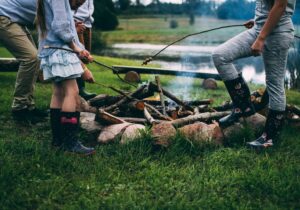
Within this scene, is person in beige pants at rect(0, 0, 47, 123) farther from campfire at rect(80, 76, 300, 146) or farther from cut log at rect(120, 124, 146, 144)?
cut log at rect(120, 124, 146, 144)

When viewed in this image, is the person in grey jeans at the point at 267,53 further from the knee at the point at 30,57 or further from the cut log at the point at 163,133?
the knee at the point at 30,57

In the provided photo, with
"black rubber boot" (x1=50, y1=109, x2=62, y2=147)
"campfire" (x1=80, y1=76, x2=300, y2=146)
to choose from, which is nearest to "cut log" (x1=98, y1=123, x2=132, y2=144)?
"campfire" (x1=80, y1=76, x2=300, y2=146)

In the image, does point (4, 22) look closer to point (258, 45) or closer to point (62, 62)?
point (62, 62)

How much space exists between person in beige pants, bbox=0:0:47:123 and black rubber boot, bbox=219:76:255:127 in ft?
9.12

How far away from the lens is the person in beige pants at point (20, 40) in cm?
564

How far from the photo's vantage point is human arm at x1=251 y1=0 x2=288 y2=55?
4.18m

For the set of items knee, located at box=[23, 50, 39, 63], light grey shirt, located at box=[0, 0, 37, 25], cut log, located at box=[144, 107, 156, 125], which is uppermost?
light grey shirt, located at box=[0, 0, 37, 25]

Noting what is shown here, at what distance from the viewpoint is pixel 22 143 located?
4.40 metres

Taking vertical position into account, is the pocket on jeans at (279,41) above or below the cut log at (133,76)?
above

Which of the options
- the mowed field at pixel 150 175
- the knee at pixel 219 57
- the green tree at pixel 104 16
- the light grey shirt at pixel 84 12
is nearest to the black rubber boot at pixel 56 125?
the mowed field at pixel 150 175

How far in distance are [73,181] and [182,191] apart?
1.00 m

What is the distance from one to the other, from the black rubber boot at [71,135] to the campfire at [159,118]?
0.48 meters

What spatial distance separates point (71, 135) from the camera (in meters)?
4.36

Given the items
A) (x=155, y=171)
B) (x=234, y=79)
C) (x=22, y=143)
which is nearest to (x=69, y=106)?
(x=22, y=143)
